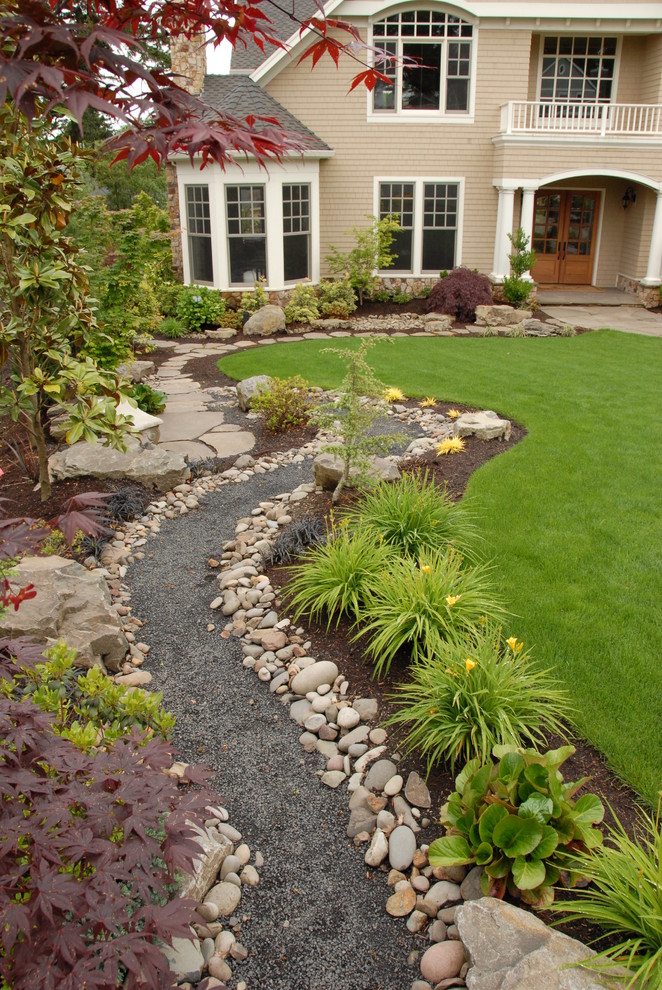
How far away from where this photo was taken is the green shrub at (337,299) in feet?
48.0

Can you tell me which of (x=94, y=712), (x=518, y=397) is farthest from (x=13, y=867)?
(x=518, y=397)

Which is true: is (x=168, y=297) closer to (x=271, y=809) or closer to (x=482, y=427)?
(x=482, y=427)

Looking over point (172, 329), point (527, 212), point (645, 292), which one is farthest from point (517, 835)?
point (645, 292)

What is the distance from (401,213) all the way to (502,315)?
380 cm

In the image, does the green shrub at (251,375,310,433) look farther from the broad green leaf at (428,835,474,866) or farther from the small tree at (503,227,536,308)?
the small tree at (503,227,536,308)

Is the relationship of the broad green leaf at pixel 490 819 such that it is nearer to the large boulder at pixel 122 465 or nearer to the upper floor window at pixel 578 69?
the large boulder at pixel 122 465

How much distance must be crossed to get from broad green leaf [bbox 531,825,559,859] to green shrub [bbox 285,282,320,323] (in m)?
12.3

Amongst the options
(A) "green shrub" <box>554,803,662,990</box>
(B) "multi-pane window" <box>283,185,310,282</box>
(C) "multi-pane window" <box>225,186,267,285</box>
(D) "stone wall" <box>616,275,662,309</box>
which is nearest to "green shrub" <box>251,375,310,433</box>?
(A) "green shrub" <box>554,803,662,990</box>

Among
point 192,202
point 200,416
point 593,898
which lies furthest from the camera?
point 192,202

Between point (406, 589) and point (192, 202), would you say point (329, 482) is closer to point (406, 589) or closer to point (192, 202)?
point (406, 589)

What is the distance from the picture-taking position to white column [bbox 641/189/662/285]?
52.0 ft

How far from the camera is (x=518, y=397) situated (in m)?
8.70

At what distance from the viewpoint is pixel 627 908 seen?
7.98 ft

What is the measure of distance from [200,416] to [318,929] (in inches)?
254
